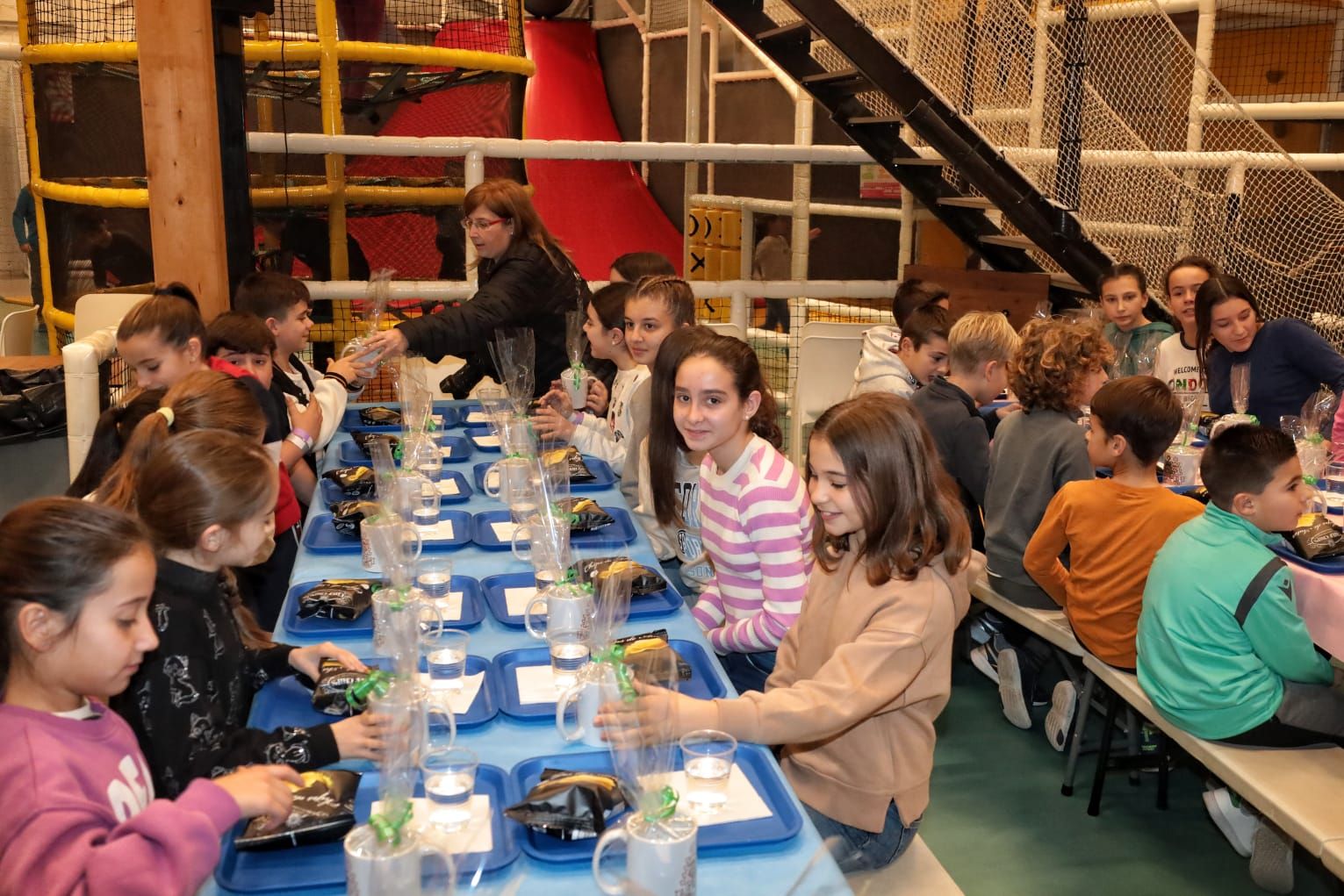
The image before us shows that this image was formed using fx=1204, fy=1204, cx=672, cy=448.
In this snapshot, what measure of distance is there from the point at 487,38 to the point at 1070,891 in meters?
6.00

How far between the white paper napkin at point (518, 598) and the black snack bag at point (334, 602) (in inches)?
10.9

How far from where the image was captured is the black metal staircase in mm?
6125

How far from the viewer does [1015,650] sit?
12.7ft

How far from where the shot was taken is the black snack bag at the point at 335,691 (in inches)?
77.3

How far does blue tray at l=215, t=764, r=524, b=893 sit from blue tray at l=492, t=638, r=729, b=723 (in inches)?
11.7

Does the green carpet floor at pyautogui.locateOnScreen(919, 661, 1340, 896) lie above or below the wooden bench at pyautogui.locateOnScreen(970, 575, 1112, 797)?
below

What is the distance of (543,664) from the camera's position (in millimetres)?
2166

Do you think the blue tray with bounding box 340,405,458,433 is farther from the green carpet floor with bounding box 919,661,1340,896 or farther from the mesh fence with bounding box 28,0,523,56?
the mesh fence with bounding box 28,0,523,56

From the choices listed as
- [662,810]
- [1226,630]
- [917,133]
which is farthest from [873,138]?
[662,810]

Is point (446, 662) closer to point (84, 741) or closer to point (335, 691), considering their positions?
Result: point (335, 691)

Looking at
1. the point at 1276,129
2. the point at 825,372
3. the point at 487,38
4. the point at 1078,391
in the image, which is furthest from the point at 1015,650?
the point at 1276,129

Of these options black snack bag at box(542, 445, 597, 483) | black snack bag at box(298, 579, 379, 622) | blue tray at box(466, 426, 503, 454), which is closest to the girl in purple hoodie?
black snack bag at box(298, 579, 379, 622)

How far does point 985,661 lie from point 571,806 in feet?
9.22

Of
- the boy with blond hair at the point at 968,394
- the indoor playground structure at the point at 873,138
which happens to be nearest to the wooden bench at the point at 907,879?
the boy with blond hair at the point at 968,394
